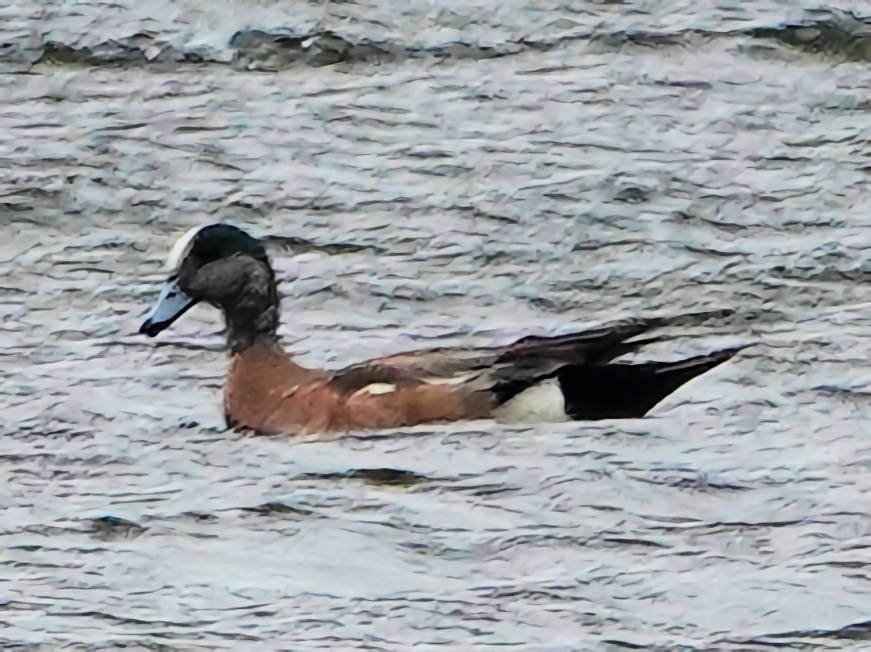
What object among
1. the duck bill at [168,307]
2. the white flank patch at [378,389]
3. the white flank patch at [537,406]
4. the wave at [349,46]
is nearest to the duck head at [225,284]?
the duck bill at [168,307]

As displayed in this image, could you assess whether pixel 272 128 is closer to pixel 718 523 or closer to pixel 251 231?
pixel 251 231

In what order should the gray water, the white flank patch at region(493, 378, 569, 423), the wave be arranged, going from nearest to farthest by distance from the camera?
the gray water < the white flank patch at region(493, 378, 569, 423) < the wave

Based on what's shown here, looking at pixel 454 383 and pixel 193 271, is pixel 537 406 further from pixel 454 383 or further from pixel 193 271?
pixel 193 271

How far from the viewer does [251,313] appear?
2199 mm

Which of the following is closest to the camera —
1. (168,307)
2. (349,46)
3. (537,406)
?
(537,406)

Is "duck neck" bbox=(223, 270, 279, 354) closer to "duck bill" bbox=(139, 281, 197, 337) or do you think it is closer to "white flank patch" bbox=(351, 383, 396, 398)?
"duck bill" bbox=(139, 281, 197, 337)

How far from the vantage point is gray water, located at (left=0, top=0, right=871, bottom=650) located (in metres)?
1.86

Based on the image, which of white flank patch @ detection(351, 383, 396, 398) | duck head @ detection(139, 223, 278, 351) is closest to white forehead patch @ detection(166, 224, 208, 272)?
duck head @ detection(139, 223, 278, 351)

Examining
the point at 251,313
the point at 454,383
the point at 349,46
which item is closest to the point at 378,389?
the point at 454,383

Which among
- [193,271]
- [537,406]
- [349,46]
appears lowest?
[537,406]

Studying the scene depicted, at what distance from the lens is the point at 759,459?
6.63 ft

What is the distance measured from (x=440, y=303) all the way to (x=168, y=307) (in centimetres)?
29

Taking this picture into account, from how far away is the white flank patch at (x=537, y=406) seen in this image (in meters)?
2.05

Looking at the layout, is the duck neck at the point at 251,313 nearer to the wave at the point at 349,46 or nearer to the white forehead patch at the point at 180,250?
the white forehead patch at the point at 180,250
